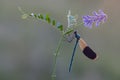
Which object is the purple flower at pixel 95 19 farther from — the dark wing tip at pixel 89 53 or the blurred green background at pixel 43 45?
the blurred green background at pixel 43 45

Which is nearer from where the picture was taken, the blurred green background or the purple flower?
the purple flower

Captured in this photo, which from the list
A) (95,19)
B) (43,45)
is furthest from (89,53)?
(43,45)

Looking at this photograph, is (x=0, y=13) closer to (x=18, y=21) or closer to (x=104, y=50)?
(x=18, y=21)

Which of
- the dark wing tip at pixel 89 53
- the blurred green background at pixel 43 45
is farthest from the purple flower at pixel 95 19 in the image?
the blurred green background at pixel 43 45

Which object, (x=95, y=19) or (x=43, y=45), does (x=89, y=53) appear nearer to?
(x=95, y=19)

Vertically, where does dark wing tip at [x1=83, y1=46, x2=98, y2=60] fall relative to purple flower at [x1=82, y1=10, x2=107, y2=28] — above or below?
below

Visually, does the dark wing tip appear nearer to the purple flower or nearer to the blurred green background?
the purple flower

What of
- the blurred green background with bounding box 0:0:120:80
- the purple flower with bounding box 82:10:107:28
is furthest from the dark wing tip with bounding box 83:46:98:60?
the blurred green background with bounding box 0:0:120:80

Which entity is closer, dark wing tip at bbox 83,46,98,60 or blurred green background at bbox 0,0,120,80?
dark wing tip at bbox 83,46,98,60
